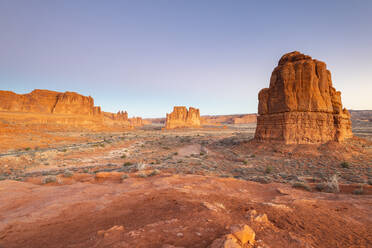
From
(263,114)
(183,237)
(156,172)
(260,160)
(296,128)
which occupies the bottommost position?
(260,160)

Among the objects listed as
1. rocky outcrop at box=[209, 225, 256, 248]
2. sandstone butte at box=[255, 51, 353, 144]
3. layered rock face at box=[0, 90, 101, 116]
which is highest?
layered rock face at box=[0, 90, 101, 116]

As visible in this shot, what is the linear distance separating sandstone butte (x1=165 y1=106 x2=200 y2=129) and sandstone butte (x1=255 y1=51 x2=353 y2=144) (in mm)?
61577

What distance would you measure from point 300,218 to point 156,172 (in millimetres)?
5714

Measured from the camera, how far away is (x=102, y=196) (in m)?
4.61

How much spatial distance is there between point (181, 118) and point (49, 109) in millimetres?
52126

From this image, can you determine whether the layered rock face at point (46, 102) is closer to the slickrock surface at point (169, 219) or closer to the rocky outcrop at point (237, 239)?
the slickrock surface at point (169, 219)

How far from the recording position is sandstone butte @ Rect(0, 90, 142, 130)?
46984mm

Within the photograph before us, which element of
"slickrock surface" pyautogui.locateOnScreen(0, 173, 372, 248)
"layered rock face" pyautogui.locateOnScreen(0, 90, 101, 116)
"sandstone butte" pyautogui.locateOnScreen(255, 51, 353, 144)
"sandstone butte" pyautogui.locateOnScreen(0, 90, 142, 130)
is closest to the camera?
"slickrock surface" pyautogui.locateOnScreen(0, 173, 372, 248)

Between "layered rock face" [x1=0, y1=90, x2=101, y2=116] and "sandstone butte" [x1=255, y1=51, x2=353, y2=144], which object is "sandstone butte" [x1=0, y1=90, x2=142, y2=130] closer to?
"layered rock face" [x1=0, y1=90, x2=101, y2=116]

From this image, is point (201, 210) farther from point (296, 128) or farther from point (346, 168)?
point (296, 128)

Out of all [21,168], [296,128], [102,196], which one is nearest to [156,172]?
[102,196]

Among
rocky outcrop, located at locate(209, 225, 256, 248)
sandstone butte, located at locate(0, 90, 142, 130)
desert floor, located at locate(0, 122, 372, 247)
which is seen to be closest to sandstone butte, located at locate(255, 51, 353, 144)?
desert floor, located at locate(0, 122, 372, 247)

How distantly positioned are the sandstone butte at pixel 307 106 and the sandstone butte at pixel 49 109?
56526 mm

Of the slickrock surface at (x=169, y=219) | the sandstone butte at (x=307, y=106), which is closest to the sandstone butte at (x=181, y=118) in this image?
the sandstone butte at (x=307, y=106)
